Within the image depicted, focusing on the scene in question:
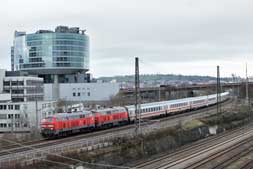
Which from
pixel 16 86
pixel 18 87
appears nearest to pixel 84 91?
pixel 18 87

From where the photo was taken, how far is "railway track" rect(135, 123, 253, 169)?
4112cm

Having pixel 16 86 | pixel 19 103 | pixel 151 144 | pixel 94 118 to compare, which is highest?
pixel 16 86

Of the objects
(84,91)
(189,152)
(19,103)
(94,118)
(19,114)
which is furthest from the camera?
(84,91)

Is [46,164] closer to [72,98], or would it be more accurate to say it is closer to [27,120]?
[27,120]

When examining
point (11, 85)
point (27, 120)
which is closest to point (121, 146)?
point (27, 120)

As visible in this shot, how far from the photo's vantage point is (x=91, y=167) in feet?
A: 128

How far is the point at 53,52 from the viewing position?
581ft

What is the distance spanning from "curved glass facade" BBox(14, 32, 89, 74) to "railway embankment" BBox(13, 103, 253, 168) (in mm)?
108999

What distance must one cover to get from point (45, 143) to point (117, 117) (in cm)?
2102

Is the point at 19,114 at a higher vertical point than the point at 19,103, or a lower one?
lower

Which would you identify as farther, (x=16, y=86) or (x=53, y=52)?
(x=53, y=52)

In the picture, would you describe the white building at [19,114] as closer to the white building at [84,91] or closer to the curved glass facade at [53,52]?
the white building at [84,91]

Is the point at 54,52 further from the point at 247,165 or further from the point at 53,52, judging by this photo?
the point at 247,165

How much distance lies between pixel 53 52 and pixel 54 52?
460 millimetres
